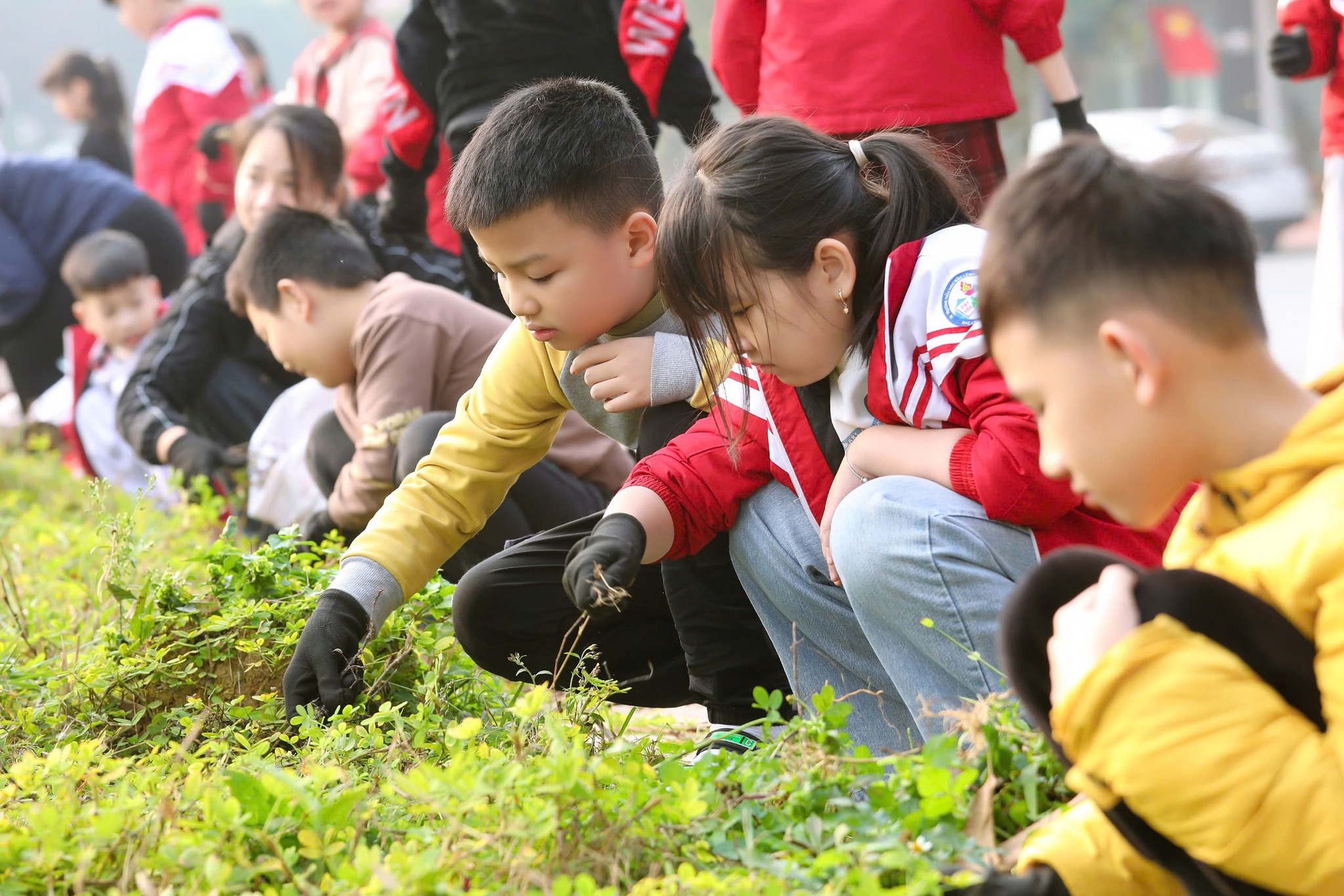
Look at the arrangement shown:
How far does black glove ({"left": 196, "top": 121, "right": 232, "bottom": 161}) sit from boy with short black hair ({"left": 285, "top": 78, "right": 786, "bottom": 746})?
131 inches

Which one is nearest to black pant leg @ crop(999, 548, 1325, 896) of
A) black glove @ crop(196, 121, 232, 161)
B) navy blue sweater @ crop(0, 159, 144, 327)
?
black glove @ crop(196, 121, 232, 161)

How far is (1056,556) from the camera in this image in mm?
1386

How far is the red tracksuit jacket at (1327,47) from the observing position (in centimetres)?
361

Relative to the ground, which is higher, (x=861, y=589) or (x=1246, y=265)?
(x=1246, y=265)

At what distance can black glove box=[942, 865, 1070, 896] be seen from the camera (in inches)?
51.0

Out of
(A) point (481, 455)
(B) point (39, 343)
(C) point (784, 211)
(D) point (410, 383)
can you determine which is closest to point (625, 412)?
(A) point (481, 455)

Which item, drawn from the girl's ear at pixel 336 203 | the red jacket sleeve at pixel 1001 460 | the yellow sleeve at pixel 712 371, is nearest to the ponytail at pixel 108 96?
the girl's ear at pixel 336 203

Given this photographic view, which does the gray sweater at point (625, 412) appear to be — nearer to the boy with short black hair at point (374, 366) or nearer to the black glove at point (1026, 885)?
the boy with short black hair at point (374, 366)

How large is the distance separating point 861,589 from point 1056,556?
0.54m

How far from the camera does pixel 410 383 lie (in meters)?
3.37

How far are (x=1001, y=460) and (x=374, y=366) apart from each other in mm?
1962

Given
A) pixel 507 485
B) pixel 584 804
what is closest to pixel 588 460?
pixel 507 485

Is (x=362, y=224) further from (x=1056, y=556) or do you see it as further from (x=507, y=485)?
(x=1056, y=556)

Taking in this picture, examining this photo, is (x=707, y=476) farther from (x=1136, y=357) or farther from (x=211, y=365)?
(x=211, y=365)
